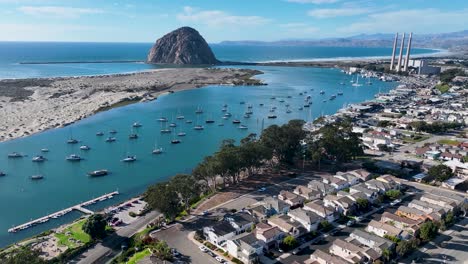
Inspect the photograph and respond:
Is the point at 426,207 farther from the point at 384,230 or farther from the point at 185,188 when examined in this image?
the point at 185,188

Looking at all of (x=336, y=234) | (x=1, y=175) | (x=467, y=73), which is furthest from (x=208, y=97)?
(x=467, y=73)

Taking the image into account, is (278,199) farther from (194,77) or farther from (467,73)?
(467,73)

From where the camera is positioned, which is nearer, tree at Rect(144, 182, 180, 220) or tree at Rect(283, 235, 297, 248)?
tree at Rect(283, 235, 297, 248)

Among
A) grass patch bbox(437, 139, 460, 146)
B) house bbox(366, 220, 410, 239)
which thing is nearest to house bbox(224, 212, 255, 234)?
house bbox(366, 220, 410, 239)

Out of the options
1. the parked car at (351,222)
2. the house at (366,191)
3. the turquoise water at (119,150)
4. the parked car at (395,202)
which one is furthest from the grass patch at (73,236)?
the parked car at (395,202)

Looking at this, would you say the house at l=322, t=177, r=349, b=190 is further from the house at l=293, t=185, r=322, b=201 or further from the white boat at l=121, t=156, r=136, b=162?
the white boat at l=121, t=156, r=136, b=162

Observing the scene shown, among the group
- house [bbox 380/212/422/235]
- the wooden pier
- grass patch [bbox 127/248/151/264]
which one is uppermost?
house [bbox 380/212/422/235]
